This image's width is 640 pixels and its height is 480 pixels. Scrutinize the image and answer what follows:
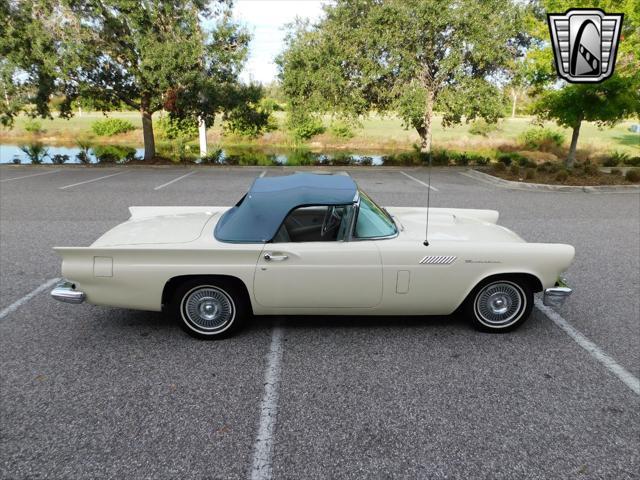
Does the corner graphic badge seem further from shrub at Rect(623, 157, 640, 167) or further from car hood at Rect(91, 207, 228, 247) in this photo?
shrub at Rect(623, 157, 640, 167)

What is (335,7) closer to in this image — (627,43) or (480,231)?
(627,43)

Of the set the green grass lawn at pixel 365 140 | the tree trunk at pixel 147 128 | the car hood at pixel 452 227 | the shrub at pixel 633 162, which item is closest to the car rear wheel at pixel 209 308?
the car hood at pixel 452 227

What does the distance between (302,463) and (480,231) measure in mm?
2732

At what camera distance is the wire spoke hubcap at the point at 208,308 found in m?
3.76

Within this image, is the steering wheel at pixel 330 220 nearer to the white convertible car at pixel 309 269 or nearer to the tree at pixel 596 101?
the white convertible car at pixel 309 269

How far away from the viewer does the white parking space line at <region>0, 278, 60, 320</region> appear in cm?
436

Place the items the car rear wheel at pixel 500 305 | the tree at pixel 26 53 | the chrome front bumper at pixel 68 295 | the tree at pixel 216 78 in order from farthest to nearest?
the tree at pixel 216 78
the tree at pixel 26 53
the car rear wheel at pixel 500 305
the chrome front bumper at pixel 68 295

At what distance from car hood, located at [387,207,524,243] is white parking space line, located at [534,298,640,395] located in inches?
36.6

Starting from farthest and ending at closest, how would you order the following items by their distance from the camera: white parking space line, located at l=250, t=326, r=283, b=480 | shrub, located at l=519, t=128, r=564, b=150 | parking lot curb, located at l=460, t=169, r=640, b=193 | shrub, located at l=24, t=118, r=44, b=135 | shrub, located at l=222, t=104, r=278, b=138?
shrub, located at l=24, t=118, r=44, b=135, shrub, located at l=519, t=128, r=564, b=150, shrub, located at l=222, t=104, r=278, b=138, parking lot curb, located at l=460, t=169, r=640, b=193, white parking space line, located at l=250, t=326, r=283, b=480

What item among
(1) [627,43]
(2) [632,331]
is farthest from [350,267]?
(1) [627,43]

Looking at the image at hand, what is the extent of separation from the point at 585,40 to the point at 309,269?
529 cm

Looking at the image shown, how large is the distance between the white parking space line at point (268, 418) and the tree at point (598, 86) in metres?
13.8

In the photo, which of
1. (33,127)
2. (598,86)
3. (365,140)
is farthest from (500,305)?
(33,127)

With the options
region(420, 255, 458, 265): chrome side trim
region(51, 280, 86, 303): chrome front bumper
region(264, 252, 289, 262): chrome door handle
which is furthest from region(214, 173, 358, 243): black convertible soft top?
region(51, 280, 86, 303): chrome front bumper
